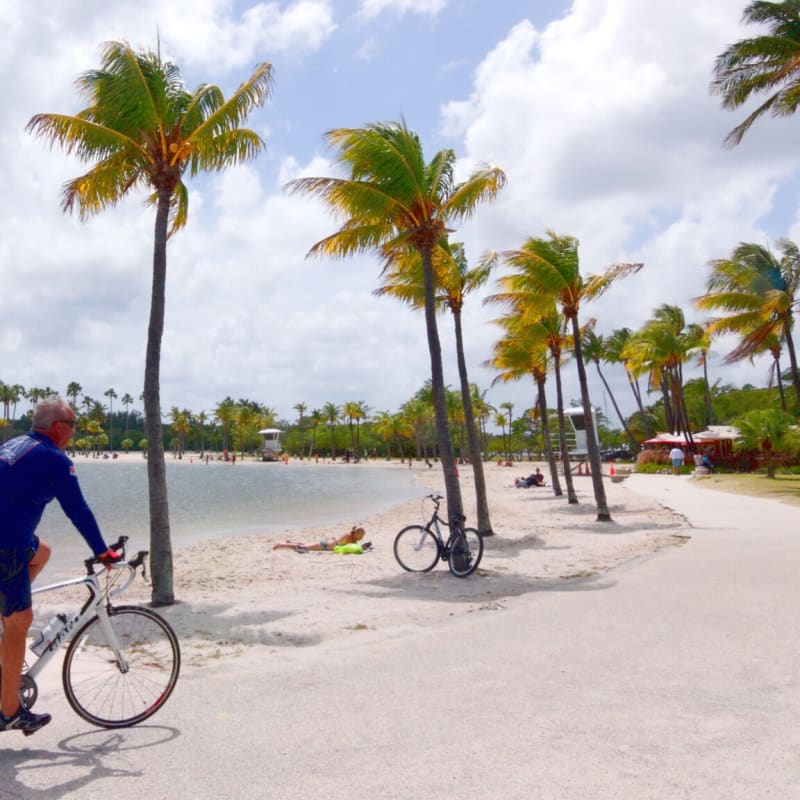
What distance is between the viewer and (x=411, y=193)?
12.0 meters

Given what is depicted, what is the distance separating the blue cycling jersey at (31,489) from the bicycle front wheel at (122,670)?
0.66m

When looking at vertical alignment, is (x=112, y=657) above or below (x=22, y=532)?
below

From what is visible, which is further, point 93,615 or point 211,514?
point 211,514

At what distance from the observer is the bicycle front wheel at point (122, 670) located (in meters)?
4.20

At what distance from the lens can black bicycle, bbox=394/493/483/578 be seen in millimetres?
10461

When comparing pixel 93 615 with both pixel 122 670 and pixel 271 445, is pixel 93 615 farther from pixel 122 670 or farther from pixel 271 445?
pixel 271 445

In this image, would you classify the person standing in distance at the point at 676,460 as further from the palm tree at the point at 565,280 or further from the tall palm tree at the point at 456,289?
the tall palm tree at the point at 456,289

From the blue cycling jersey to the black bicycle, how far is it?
696 cm

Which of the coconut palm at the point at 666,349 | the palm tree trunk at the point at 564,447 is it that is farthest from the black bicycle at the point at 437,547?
the coconut palm at the point at 666,349

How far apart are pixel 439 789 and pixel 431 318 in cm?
954

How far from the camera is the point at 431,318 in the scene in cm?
1220

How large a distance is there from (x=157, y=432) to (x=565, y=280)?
40.2 ft

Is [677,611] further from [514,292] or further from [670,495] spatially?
[670,495]

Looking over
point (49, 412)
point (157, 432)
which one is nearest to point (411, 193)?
point (157, 432)
